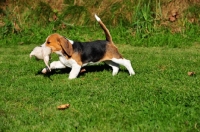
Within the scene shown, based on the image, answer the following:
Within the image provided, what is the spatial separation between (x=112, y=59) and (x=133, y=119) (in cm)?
245

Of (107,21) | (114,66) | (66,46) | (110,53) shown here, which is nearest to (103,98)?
(66,46)

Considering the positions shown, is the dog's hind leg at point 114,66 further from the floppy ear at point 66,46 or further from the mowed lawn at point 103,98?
the floppy ear at point 66,46

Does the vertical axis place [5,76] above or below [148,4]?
below

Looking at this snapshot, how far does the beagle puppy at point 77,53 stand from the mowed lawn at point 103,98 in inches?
7.8

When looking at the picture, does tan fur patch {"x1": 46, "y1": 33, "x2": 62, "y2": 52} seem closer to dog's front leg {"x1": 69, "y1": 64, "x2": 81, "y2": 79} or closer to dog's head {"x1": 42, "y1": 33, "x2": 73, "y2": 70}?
dog's head {"x1": 42, "y1": 33, "x2": 73, "y2": 70}

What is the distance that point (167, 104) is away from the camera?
493cm

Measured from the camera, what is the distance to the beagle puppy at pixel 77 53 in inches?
257

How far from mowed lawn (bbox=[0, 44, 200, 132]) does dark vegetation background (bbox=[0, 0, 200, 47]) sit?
3421 millimetres

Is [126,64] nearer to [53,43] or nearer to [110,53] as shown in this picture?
[110,53]

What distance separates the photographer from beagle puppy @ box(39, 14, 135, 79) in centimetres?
653

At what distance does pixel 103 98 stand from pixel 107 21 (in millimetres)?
7241

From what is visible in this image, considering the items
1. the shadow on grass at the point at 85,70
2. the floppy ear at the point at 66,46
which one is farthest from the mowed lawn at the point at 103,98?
the floppy ear at the point at 66,46

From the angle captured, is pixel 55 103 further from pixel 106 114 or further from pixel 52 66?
pixel 52 66

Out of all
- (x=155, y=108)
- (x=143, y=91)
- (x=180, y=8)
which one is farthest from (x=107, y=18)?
(x=155, y=108)
